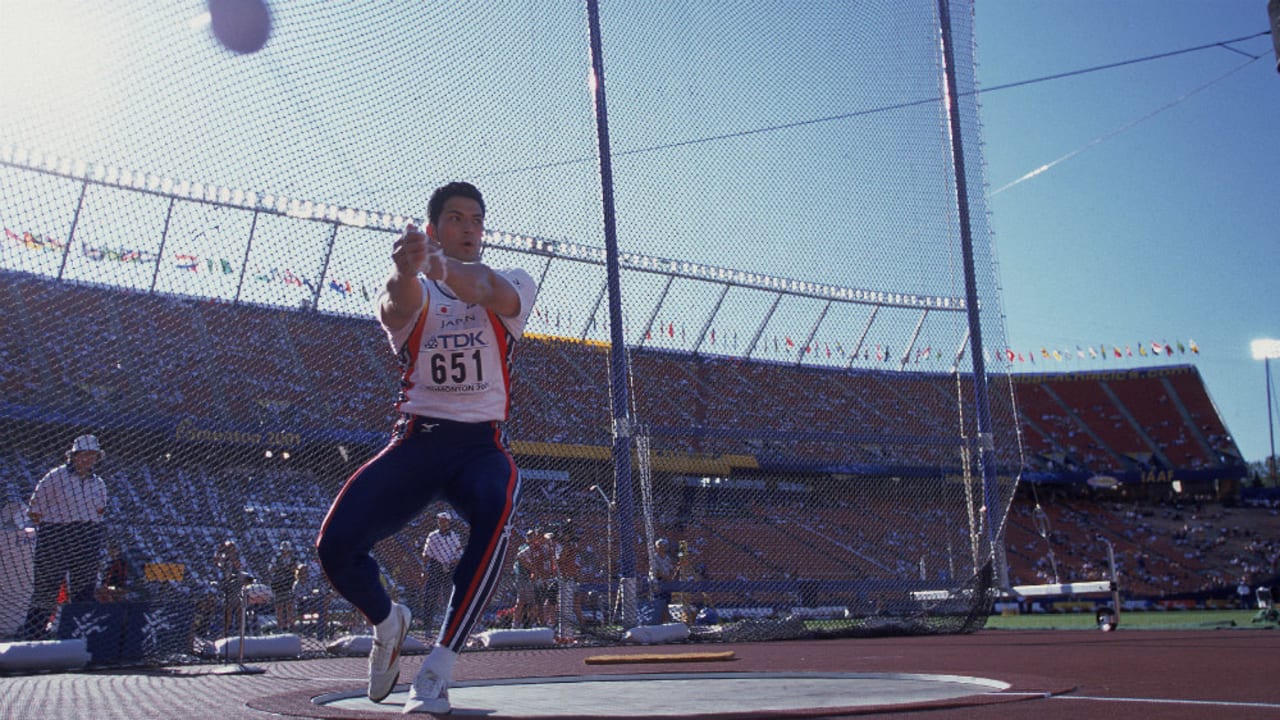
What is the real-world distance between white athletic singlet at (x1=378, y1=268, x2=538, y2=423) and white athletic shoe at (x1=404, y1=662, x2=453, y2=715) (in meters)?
0.70

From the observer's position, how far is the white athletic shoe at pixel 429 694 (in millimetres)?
2658

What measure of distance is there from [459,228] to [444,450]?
0.64 metres

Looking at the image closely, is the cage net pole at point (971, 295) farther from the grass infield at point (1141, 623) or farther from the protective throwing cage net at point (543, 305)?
the grass infield at point (1141, 623)

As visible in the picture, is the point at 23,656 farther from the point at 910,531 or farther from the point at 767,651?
the point at 910,531

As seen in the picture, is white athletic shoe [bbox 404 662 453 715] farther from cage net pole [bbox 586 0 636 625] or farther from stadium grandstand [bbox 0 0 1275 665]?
cage net pole [bbox 586 0 636 625]

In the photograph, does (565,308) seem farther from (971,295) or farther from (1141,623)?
(1141,623)

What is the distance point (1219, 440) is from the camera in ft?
112

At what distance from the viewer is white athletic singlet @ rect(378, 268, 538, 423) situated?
9.50ft

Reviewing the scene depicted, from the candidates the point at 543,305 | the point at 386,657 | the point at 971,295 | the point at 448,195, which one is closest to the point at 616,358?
the point at 543,305

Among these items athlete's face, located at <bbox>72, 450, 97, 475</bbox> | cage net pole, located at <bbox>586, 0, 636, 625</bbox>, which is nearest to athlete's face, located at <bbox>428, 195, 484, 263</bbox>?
athlete's face, located at <bbox>72, 450, 97, 475</bbox>

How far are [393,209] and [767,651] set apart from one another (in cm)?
381

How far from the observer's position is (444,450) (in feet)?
9.41

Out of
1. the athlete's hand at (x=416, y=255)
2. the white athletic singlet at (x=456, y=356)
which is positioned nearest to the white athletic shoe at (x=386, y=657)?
the white athletic singlet at (x=456, y=356)

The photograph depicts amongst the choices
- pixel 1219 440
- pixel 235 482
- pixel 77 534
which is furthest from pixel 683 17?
pixel 1219 440
